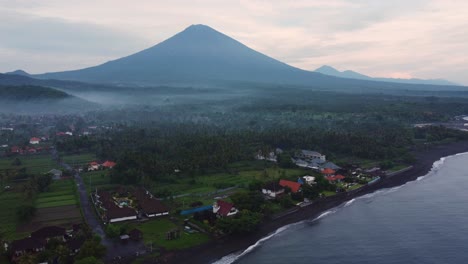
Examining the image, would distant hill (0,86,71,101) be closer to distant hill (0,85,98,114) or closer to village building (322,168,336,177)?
distant hill (0,85,98,114)

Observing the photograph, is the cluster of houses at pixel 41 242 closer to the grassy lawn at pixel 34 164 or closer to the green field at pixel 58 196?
the green field at pixel 58 196

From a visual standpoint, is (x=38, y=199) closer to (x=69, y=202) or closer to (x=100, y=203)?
(x=69, y=202)

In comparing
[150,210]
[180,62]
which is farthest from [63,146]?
[180,62]

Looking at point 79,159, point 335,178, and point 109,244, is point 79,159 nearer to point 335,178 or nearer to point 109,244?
point 109,244

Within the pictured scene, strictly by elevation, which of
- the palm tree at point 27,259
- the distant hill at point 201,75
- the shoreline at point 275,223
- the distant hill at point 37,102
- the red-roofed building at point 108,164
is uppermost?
the distant hill at point 201,75

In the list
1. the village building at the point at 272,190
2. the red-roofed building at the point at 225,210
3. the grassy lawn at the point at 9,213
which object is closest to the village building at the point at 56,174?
the grassy lawn at the point at 9,213
